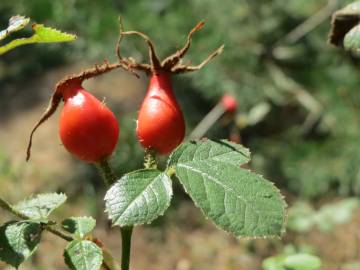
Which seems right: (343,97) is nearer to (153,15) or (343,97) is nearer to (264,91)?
(264,91)

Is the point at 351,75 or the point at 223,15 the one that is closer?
the point at 351,75

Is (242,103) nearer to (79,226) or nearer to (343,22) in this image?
(343,22)

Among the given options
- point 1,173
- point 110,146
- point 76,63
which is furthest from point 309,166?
point 76,63

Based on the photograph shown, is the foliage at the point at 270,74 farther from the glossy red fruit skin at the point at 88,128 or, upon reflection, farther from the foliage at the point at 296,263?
the glossy red fruit skin at the point at 88,128

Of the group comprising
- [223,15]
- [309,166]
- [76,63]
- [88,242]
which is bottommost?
[76,63]

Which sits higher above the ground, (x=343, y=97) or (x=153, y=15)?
(x=153, y=15)

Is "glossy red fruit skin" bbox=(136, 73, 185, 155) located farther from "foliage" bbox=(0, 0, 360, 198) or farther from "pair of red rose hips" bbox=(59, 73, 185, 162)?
"foliage" bbox=(0, 0, 360, 198)
